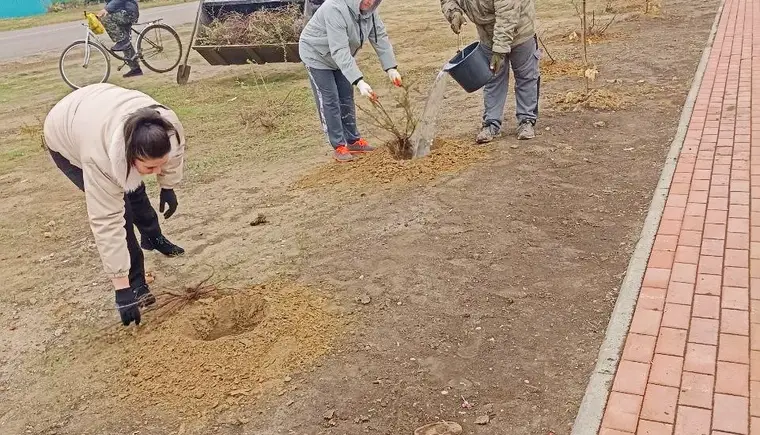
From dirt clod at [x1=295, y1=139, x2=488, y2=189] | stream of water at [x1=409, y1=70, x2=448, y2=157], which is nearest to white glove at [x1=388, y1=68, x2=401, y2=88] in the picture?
stream of water at [x1=409, y1=70, x2=448, y2=157]

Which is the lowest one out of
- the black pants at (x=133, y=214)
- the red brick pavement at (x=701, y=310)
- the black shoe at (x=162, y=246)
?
the red brick pavement at (x=701, y=310)

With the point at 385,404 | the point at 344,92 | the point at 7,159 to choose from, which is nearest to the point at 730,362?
the point at 385,404

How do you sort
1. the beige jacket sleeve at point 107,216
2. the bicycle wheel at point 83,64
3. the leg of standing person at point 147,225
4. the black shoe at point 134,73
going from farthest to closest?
the black shoe at point 134,73 → the bicycle wheel at point 83,64 → the leg of standing person at point 147,225 → the beige jacket sleeve at point 107,216

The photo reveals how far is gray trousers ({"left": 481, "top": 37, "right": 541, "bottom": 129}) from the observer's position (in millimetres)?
5020

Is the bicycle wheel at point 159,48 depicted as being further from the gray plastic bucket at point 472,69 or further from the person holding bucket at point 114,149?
Result: the person holding bucket at point 114,149

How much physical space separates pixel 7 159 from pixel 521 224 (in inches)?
220

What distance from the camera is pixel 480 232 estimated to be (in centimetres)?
375

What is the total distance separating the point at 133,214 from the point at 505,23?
9.49ft

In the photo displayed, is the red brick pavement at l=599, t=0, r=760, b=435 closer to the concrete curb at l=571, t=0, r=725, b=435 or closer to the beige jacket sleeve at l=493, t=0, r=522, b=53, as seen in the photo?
the concrete curb at l=571, t=0, r=725, b=435

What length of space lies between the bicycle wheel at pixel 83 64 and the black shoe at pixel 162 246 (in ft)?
20.2

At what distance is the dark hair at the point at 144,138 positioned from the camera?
261 cm

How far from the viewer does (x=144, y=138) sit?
103 inches

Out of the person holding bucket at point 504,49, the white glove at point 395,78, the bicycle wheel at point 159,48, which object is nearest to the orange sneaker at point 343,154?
the white glove at point 395,78

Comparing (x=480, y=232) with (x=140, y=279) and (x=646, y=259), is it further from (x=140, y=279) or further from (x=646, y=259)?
(x=140, y=279)
